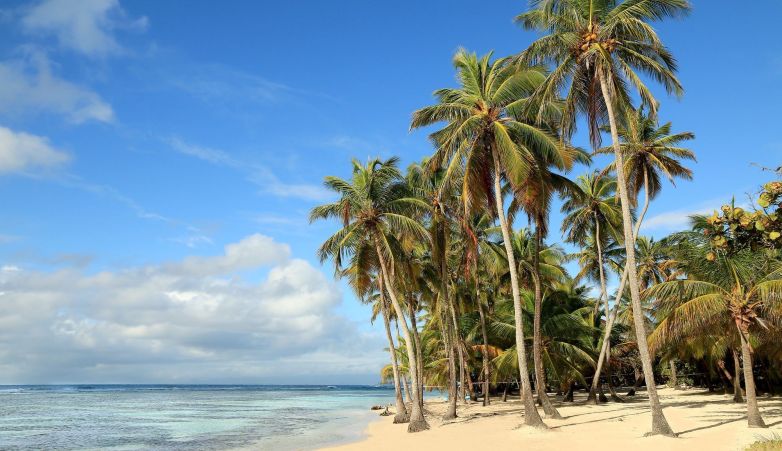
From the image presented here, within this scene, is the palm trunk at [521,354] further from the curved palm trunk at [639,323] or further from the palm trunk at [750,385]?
the palm trunk at [750,385]

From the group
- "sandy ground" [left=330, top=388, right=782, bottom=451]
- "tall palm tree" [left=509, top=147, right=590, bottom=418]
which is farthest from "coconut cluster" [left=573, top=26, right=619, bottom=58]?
"sandy ground" [left=330, top=388, right=782, bottom=451]

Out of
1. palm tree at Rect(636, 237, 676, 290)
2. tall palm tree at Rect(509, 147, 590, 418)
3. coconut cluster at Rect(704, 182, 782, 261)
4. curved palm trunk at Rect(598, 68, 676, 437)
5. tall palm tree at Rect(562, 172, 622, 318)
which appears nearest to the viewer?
coconut cluster at Rect(704, 182, 782, 261)

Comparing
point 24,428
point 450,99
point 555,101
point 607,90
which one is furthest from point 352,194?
point 24,428

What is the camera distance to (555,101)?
67.6 feet

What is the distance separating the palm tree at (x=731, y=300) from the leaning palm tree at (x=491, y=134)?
203 inches

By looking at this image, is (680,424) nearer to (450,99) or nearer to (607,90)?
(607,90)

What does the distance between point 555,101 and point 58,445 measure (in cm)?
2563

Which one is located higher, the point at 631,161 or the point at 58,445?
the point at 631,161

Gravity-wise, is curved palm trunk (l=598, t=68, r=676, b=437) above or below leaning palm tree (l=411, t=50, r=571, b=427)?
below

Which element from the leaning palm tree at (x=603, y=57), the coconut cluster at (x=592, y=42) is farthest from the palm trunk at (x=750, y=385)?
the coconut cluster at (x=592, y=42)

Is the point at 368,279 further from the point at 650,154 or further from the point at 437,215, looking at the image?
the point at 650,154

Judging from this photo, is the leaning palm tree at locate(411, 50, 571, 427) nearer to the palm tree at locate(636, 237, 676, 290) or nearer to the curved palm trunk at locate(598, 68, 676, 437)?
the curved palm trunk at locate(598, 68, 676, 437)

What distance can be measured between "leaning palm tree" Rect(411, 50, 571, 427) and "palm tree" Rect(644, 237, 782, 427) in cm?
515

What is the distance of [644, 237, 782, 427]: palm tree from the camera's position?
15.2 m
